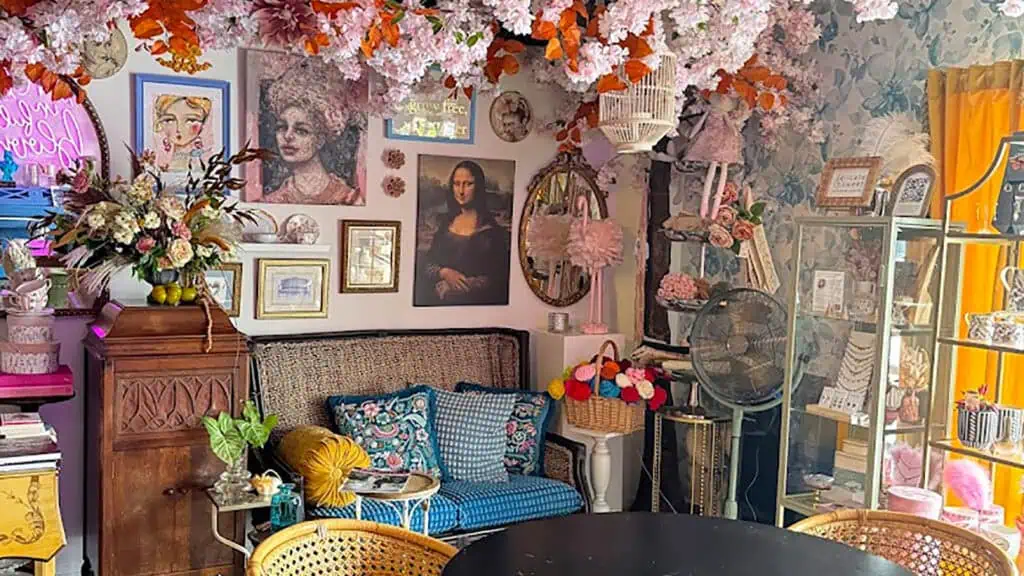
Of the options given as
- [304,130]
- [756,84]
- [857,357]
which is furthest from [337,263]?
[857,357]

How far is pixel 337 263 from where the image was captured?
477 centimetres

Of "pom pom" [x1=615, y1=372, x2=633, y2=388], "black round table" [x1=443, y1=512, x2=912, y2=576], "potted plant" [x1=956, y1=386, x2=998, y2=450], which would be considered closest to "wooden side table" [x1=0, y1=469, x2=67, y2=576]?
"black round table" [x1=443, y1=512, x2=912, y2=576]

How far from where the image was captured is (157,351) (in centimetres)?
375

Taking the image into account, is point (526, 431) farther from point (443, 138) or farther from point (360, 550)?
point (360, 550)

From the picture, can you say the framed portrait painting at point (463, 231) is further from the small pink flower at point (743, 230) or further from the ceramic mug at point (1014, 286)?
the ceramic mug at point (1014, 286)

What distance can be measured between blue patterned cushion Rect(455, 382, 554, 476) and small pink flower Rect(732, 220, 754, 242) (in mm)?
1232

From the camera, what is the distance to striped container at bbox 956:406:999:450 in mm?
3332

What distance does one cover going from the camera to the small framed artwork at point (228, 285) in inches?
175

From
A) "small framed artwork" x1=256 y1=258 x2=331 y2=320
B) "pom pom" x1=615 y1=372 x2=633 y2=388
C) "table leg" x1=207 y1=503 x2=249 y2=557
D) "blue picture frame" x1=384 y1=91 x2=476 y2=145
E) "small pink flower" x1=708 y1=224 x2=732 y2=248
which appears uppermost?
"blue picture frame" x1=384 y1=91 x2=476 y2=145

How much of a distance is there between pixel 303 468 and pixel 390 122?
1806 millimetres

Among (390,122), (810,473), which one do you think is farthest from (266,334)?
(810,473)

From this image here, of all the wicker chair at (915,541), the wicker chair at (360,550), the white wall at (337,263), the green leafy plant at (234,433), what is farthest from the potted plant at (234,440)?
the wicker chair at (915,541)

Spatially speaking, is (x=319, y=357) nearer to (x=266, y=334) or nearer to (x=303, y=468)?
(x=266, y=334)

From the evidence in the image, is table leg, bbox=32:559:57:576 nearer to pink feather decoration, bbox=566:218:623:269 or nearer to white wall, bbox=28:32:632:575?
white wall, bbox=28:32:632:575
